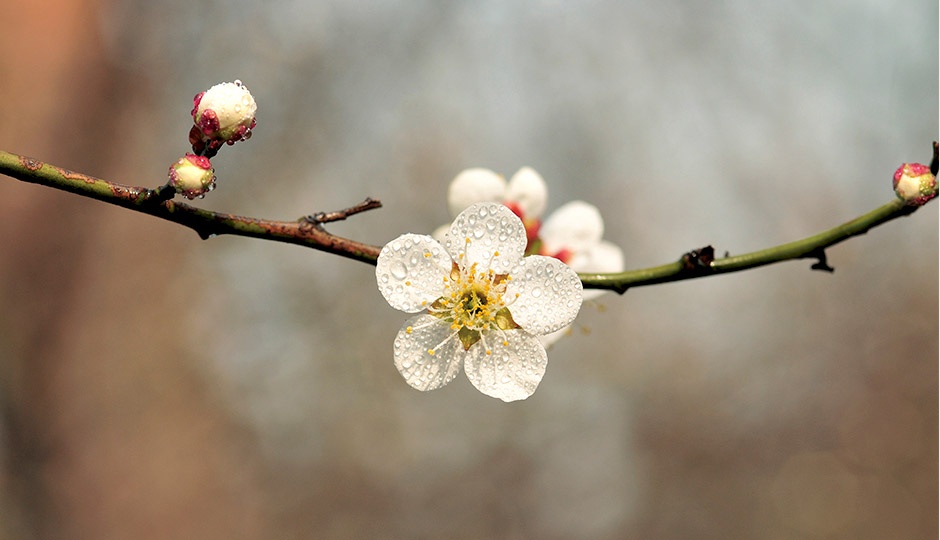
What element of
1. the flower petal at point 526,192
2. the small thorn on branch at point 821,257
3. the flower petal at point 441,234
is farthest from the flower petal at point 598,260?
the small thorn on branch at point 821,257

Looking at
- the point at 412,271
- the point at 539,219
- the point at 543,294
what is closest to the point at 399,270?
the point at 412,271

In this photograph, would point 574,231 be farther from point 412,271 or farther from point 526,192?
point 412,271

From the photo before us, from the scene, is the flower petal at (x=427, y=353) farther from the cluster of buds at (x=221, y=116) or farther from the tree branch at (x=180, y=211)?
the cluster of buds at (x=221, y=116)

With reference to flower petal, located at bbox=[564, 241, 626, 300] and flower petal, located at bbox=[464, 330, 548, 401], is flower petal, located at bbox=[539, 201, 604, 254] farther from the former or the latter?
flower petal, located at bbox=[464, 330, 548, 401]

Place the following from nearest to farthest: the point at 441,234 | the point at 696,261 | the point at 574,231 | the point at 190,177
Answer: the point at 190,177
the point at 696,261
the point at 441,234
the point at 574,231

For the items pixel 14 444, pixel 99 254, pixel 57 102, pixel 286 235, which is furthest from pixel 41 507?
pixel 286 235

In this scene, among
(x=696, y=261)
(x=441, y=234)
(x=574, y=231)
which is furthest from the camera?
(x=574, y=231)
